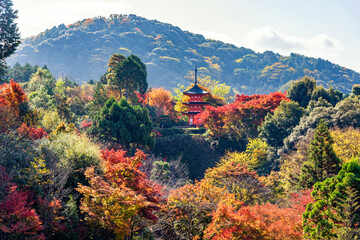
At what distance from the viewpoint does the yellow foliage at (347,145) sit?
25.3 m

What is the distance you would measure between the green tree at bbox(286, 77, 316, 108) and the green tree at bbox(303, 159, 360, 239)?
26.7m

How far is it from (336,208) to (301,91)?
93.8 ft

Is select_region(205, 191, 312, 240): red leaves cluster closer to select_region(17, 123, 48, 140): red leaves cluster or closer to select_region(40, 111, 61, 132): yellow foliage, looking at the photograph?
select_region(17, 123, 48, 140): red leaves cluster

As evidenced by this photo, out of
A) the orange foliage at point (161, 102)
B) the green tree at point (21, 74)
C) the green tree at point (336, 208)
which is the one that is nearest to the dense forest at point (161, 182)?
the green tree at point (336, 208)

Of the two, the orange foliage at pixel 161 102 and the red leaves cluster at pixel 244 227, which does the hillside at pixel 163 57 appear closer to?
the orange foliage at pixel 161 102

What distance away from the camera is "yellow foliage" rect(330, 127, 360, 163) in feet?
83.1

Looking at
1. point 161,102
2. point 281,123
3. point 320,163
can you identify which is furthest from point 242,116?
point 320,163

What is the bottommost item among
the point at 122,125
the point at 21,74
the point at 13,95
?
the point at 122,125

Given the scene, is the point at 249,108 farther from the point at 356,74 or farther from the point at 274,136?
the point at 356,74

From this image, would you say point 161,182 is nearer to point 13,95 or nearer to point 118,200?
point 118,200

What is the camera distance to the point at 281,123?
3694cm

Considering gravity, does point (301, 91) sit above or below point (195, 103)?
above

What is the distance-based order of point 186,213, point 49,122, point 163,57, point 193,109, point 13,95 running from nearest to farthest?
point 186,213
point 13,95
point 49,122
point 193,109
point 163,57

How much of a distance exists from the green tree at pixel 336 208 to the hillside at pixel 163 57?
457 ft
